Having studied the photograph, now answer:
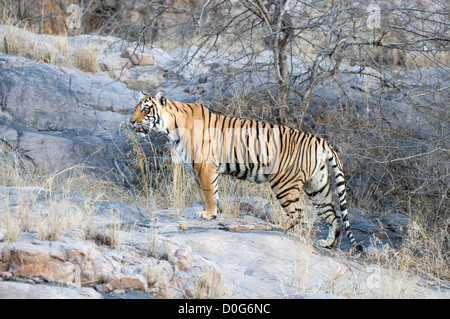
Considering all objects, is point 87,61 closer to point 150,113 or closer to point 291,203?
point 150,113

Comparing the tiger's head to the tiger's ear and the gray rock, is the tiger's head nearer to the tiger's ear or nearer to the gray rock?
the tiger's ear

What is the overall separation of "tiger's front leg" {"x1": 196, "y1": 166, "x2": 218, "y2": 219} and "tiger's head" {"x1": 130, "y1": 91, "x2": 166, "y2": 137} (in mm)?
808

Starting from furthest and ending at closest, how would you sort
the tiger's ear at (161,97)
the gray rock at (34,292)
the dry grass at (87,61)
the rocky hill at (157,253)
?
1. the dry grass at (87,61)
2. the tiger's ear at (161,97)
3. the rocky hill at (157,253)
4. the gray rock at (34,292)

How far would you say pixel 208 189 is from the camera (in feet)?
21.6

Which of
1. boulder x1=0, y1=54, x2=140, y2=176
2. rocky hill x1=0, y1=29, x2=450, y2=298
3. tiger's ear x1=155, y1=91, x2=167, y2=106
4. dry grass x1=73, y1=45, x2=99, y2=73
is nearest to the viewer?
rocky hill x1=0, y1=29, x2=450, y2=298

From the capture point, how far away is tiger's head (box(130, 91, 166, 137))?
6.92m

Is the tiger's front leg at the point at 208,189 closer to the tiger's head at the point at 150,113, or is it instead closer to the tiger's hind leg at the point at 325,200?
the tiger's head at the point at 150,113

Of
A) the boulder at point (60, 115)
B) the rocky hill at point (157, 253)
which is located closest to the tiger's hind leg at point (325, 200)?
the rocky hill at point (157, 253)

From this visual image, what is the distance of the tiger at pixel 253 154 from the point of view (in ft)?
22.1

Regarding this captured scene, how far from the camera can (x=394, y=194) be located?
9.07 m

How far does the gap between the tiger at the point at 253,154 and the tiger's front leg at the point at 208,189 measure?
0.04ft

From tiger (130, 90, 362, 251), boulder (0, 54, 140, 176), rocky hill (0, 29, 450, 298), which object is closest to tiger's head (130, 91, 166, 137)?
tiger (130, 90, 362, 251)

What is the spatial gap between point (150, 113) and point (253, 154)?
135cm

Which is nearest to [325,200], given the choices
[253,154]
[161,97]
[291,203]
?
[291,203]
